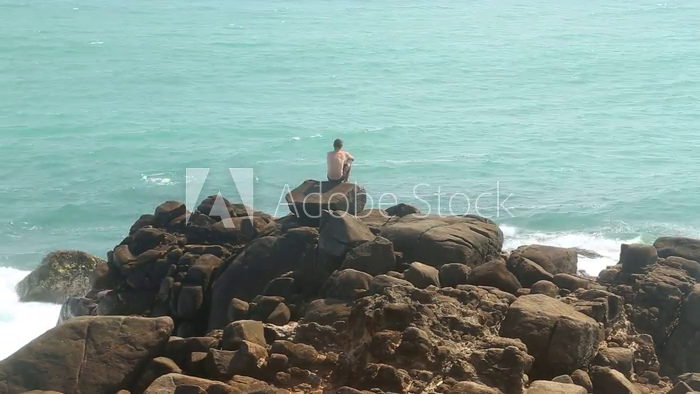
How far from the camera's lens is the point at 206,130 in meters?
48.1

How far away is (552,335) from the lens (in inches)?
491

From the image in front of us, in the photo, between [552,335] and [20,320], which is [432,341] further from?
[20,320]

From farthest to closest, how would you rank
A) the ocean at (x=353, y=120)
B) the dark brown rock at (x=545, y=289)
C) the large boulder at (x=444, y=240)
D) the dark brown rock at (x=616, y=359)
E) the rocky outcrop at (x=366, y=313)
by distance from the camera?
the ocean at (x=353, y=120) < the large boulder at (x=444, y=240) < the dark brown rock at (x=545, y=289) < the dark brown rock at (x=616, y=359) < the rocky outcrop at (x=366, y=313)

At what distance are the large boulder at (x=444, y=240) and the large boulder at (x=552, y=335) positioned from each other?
8.46 ft

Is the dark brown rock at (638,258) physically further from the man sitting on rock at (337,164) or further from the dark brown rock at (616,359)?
the man sitting on rock at (337,164)

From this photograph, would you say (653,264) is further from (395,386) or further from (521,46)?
(521,46)

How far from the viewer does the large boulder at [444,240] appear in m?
15.3

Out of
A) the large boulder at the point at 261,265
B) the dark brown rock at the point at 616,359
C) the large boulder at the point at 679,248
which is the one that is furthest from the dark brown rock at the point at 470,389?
the large boulder at the point at 679,248

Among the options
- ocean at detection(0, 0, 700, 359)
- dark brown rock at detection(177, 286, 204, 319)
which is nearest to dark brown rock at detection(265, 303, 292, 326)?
dark brown rock at detection(177, 286, 204, 319)

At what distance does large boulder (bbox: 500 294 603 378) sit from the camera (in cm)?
1235

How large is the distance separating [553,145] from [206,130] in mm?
17412

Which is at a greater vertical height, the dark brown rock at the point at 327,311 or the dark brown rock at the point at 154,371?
the dark brown rock at the point at 327,311

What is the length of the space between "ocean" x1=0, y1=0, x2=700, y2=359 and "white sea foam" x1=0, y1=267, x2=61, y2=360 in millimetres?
67

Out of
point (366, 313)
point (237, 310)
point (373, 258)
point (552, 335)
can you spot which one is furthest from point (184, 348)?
point (552, 335)
